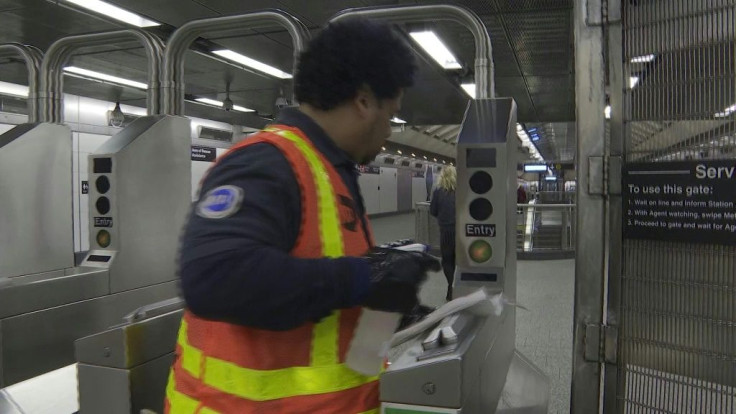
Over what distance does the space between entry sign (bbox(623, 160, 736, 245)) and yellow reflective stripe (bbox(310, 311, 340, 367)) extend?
1416mm

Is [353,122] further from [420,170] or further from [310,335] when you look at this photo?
[420,170]

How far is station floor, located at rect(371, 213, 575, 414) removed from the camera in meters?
3.68

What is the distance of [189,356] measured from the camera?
1.10 m

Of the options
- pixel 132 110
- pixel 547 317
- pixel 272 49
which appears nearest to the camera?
pixel 547 317

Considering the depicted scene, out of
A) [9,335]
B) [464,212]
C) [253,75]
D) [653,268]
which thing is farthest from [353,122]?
[253,75]

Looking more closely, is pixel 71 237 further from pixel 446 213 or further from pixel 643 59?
pixel 643 59

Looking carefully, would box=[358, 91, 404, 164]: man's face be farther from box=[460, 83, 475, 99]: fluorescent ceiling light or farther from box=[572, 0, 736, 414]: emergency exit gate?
box=[460, 83, 475, 99]: fluorescent ceiling light

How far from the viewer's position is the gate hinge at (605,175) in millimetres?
2041

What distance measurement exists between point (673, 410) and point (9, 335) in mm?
3126

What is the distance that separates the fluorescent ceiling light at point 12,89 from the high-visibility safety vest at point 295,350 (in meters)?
9.12

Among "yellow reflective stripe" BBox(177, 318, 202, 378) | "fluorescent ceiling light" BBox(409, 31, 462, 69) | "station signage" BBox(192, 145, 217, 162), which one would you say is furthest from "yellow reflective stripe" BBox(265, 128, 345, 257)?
"station signage" BBox(192, 145, 217, 162)

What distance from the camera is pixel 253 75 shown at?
8516mm

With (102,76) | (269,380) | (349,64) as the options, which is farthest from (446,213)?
(102,76)

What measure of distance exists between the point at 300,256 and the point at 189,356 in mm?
343
